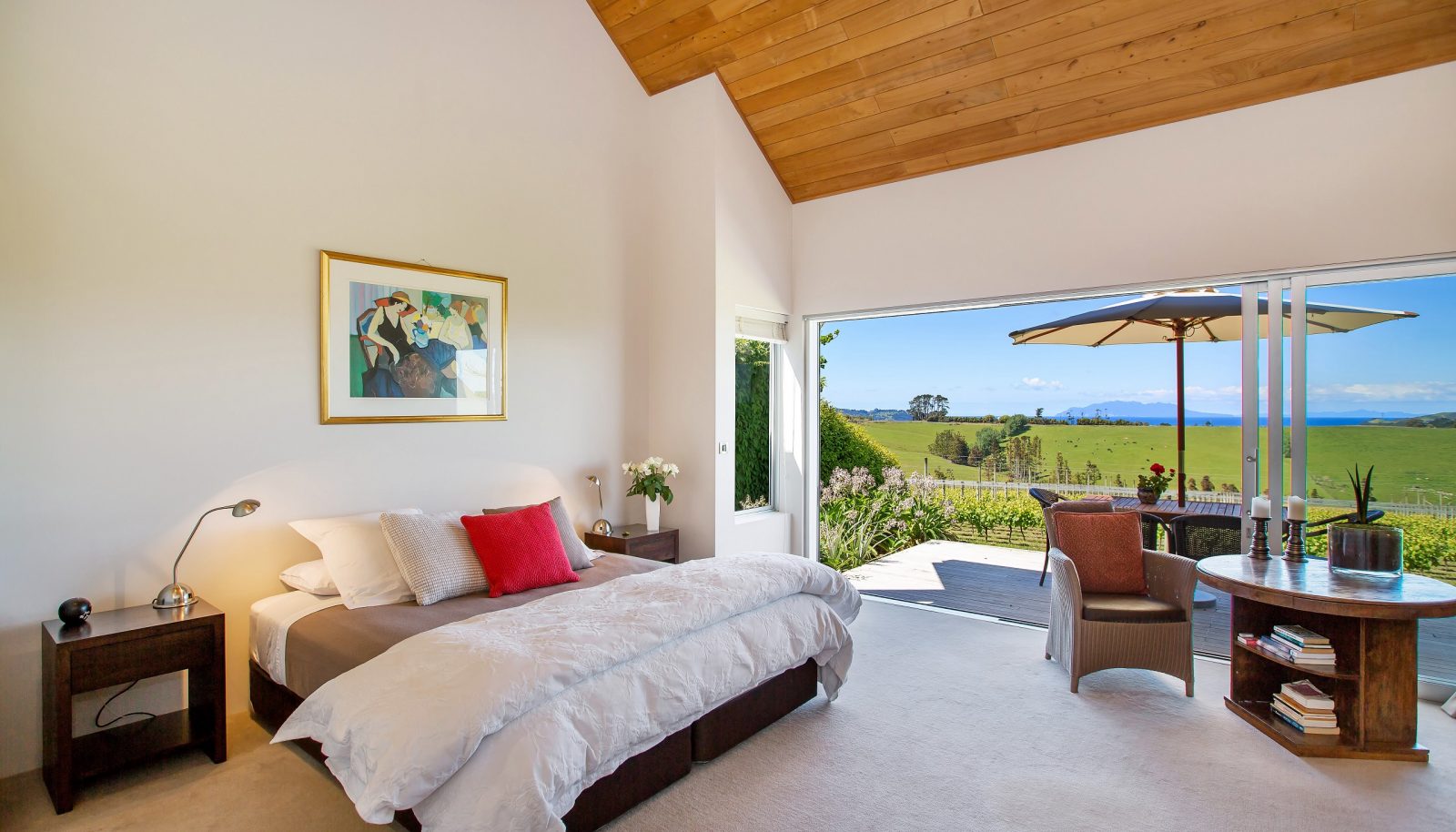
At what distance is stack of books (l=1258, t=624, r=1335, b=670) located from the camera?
3078 mm

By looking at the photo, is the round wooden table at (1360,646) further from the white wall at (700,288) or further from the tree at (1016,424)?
the tree at (1016,424)

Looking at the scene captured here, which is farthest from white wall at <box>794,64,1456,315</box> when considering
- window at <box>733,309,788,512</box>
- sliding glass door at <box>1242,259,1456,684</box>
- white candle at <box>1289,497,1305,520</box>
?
white candle at <box>1289,497,1305,520</box>

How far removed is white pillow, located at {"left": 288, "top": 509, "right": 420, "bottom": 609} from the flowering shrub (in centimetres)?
364

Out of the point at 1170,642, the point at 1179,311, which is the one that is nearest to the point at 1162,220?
the point at 1179,311

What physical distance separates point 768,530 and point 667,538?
3.15 ft

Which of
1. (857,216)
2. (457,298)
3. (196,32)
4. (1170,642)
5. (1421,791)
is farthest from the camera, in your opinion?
(857,216)

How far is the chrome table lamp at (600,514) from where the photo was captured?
4.75 meters

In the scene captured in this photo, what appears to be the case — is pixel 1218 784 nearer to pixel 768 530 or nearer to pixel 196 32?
pixel 768 530

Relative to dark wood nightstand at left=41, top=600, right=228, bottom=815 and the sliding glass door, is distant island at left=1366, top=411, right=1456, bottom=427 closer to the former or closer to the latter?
the sliding glass door

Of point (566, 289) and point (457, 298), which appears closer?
point (457, 298)

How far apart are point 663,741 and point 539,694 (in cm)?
70

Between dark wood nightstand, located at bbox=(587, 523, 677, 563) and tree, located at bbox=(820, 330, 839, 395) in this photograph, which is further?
tree, located at bbox=(820, 330, 839, 395)

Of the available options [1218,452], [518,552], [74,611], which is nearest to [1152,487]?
[1218,452]

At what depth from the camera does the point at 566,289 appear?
4.82m
